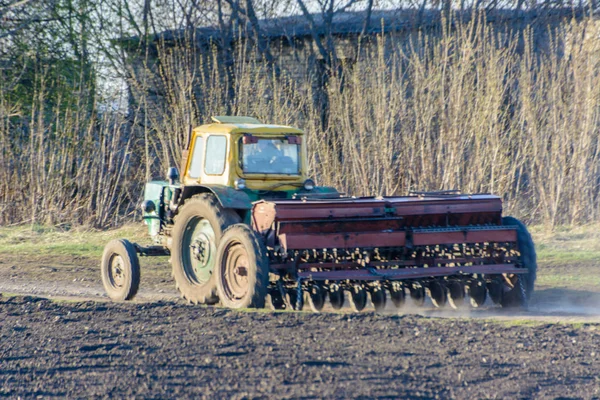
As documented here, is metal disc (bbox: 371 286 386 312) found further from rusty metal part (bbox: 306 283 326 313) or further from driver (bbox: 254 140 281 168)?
driver (bbox: 254 140 281 168)

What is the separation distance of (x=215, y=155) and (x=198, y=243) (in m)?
1.03

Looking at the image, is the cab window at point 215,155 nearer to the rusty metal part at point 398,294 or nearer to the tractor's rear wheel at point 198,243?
the tractor's rear wheel at point 198,243

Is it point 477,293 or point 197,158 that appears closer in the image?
point 477,293

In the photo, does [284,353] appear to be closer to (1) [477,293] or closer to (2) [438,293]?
(2) [438,293]

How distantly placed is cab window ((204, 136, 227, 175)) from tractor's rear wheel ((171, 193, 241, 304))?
44 cm

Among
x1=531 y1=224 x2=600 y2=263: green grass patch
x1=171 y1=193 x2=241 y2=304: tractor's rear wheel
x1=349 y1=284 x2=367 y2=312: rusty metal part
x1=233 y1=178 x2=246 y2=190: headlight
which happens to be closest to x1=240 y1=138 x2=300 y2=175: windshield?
x1=233 y1=178 x2=246 y2=190: headlight

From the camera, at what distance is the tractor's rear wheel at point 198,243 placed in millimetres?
9375

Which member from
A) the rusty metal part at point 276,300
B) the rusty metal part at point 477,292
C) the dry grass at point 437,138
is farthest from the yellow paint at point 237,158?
the dry grass at point 437,138

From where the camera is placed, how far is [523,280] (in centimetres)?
925

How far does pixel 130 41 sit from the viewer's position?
78.2 ft

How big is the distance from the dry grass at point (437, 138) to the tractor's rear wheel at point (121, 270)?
708 cm

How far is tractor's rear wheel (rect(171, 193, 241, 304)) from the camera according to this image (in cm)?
938

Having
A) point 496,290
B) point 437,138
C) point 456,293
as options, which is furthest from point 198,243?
point 437,138

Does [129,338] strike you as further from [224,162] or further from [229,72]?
[229,72]
